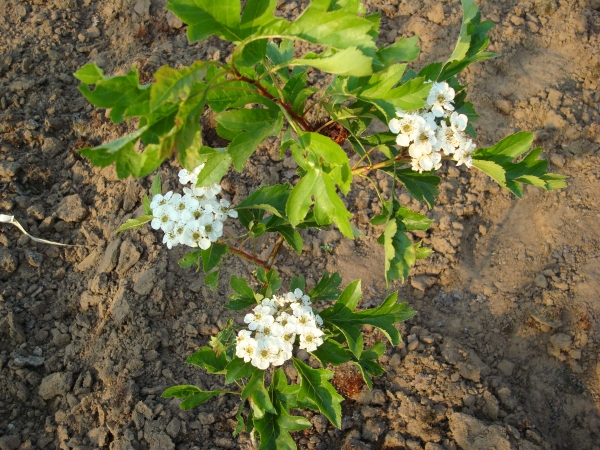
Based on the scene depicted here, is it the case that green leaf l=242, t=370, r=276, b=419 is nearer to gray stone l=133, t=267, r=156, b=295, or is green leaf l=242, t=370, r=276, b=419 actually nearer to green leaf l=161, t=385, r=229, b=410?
green leaf l=161, t=385, r=229, b=410

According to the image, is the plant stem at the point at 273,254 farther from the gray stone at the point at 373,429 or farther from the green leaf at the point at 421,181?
the gray stone at the point at 373,429

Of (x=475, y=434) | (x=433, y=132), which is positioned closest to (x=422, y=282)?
(x=475, y=434)

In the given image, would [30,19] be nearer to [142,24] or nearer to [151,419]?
[142,24]

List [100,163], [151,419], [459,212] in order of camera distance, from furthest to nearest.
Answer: [459,212] < [151,419] < [100,163]

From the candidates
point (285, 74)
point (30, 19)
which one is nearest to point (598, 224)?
point (285, 74)

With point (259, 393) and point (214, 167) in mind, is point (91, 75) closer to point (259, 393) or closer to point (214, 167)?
point (214, 167)
